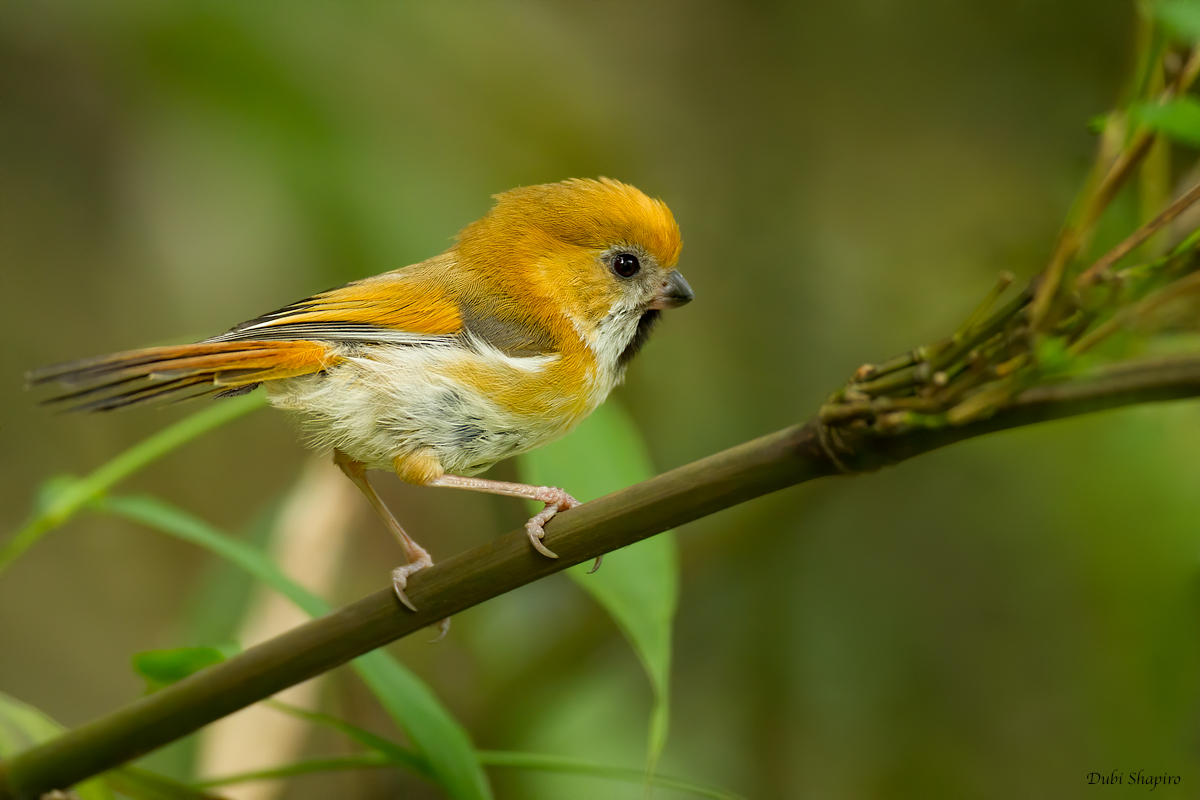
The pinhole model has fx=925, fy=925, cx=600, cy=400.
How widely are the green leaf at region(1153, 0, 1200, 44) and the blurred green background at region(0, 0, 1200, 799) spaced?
63.1 inches

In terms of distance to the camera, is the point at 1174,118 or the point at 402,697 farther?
the point at 402,697

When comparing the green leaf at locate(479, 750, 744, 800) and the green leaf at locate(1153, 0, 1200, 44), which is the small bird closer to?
the green leaf at locate(479, 750, 744, 800)

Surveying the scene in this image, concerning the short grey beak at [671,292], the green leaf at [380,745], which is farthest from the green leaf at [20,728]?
the short grey beak at [671,292]

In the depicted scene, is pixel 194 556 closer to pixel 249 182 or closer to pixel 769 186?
pixel 249 182

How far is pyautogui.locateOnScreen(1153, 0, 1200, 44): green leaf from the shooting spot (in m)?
0.71

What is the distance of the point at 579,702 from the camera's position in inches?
120

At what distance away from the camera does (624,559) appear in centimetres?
173

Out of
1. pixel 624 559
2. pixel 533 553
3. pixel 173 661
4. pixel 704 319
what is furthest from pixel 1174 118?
pixel 704 319

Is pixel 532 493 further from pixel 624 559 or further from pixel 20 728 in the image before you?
pixel 20 728

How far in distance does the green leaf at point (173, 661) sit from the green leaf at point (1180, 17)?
1452mm

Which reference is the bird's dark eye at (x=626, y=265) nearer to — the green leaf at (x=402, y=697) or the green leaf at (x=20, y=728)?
the green leaf at (x=402, y=697)

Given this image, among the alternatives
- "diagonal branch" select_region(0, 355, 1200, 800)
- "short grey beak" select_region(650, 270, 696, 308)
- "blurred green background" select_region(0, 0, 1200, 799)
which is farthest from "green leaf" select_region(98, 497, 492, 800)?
"short grey beak" select_region(650, 270, 696, 308)

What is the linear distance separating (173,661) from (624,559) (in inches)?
30.7

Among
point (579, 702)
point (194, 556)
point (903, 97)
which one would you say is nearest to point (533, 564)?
point (579, 702)
